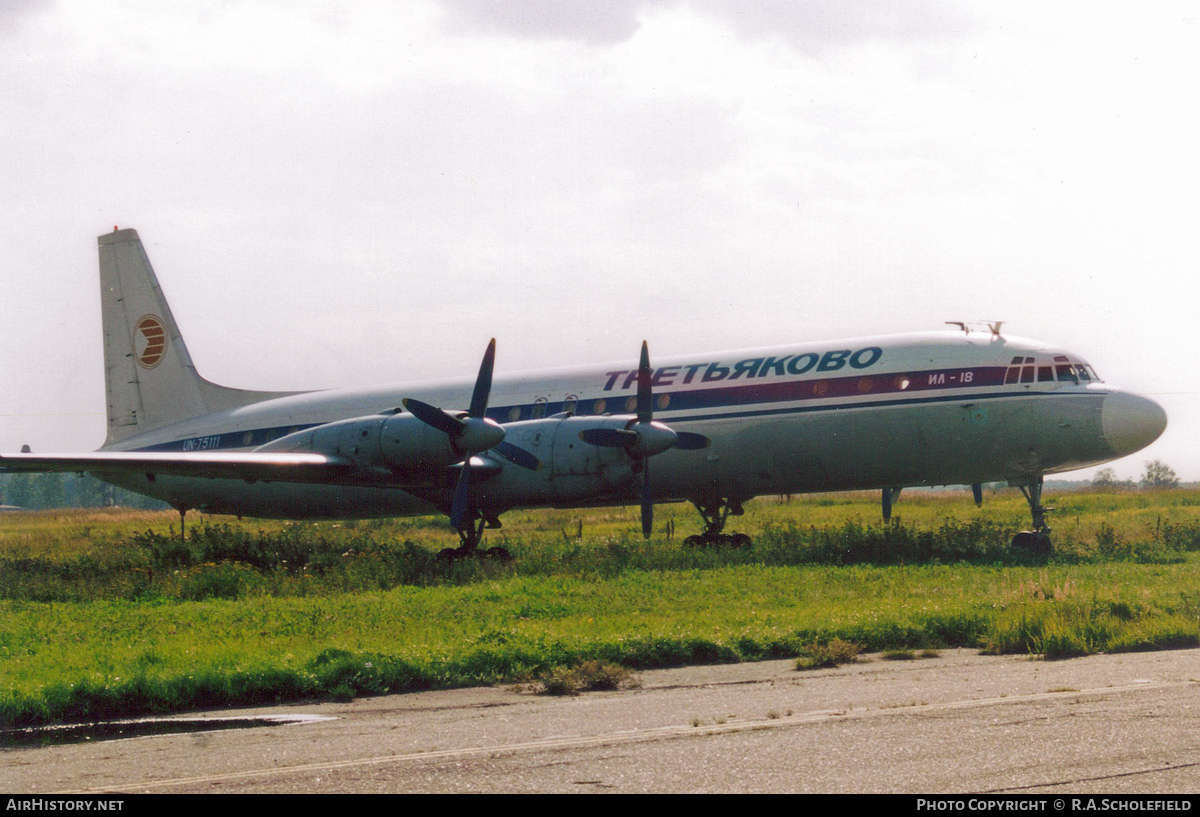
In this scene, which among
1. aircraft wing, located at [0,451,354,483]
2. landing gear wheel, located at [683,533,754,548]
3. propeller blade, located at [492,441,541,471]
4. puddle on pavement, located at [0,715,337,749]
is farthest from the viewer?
landing gear wheel, located at [683,533,754,548]

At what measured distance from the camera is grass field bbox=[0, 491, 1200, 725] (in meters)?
11.2

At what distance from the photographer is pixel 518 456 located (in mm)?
23078

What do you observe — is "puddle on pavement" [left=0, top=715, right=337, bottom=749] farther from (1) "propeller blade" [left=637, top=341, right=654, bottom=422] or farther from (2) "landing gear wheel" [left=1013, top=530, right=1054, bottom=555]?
(2) "landing gear wheel" [left=1013, top=530, right=1054, bottom=555]

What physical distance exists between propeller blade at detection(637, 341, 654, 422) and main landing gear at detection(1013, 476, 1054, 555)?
8.00m

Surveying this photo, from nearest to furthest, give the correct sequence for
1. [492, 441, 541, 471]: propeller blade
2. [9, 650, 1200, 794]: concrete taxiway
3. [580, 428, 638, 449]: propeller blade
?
[9, 650, 1200, 794]: concrete taxiway, [580, 428, 638, 449]: propeller blade, [492, 441, 541, 471]: propeller blade

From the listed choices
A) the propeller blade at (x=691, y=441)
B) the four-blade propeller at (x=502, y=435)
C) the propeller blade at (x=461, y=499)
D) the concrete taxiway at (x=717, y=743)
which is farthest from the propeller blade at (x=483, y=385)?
the concrete taxiway at (x=717, y=743)

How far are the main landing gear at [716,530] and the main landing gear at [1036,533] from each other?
5.76m

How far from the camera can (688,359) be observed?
25891 mm

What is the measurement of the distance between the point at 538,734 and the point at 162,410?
86.5 ft

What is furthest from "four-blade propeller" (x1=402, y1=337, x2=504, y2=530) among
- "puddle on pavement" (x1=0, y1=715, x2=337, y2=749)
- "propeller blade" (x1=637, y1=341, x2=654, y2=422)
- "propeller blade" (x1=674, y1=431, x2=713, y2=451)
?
"puddle on pavement" (x1=0, y1=715, x2=337, y2=749)

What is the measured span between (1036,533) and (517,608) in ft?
40.1

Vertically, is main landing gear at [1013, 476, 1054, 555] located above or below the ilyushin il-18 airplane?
below

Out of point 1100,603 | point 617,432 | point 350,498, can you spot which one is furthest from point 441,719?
point 350,498

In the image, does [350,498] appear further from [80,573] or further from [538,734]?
[538,734]
